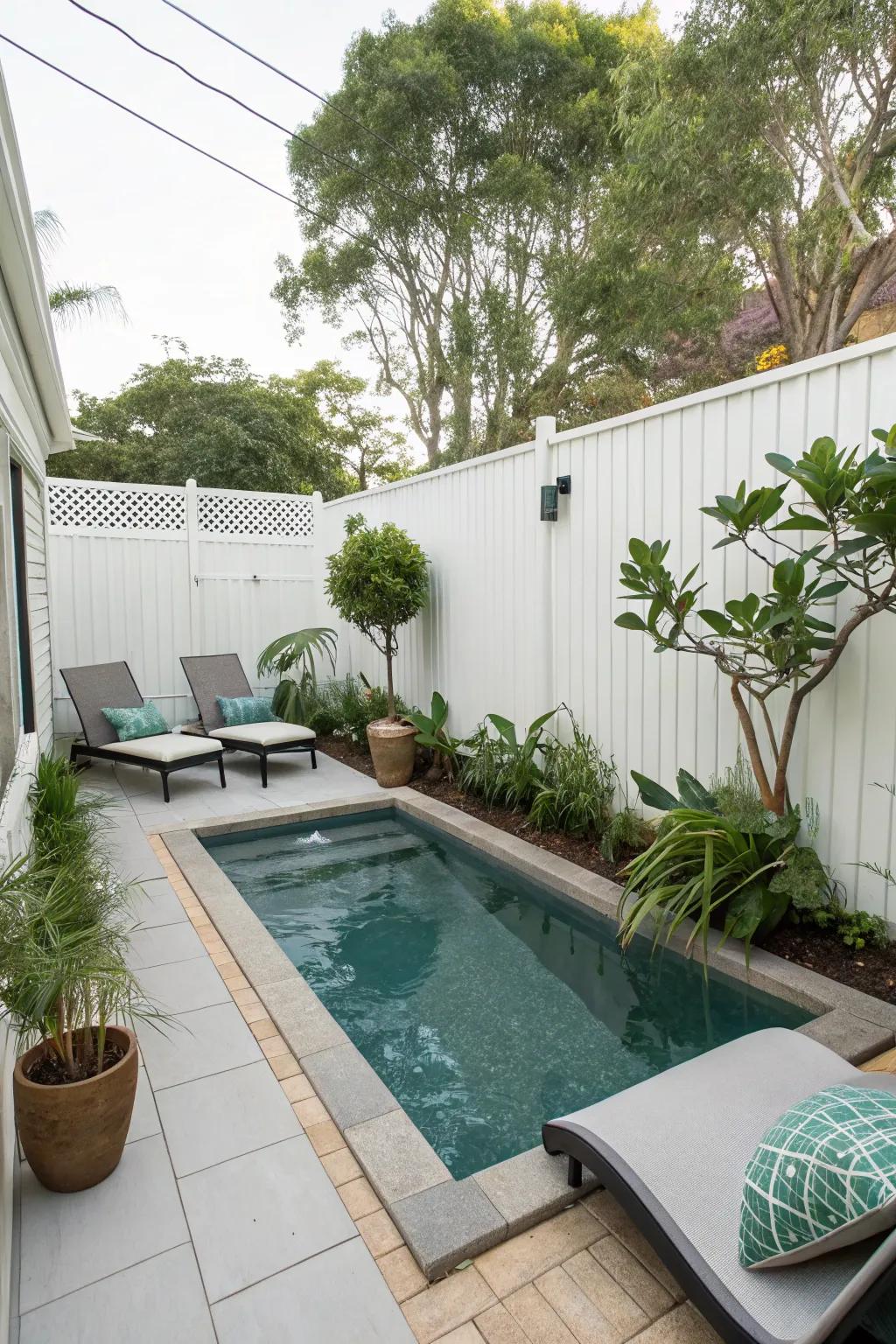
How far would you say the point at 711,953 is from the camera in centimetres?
307

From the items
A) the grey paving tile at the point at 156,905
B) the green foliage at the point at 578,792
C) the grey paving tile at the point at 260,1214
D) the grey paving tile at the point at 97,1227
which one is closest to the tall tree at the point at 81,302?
the grey paving tile at the point at 156,905

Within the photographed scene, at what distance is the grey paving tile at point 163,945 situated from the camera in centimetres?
309

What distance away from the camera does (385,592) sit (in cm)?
584

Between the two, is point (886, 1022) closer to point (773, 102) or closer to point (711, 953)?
A: point (711, 953)

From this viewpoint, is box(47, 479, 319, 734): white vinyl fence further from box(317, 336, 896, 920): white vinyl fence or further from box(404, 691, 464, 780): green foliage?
box(404, 691, 464, 780): green foliage

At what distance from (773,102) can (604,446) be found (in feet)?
26.8

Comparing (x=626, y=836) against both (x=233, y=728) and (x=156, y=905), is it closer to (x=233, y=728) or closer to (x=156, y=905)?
(x=156, y=905)

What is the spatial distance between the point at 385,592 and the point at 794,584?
357 centimetres

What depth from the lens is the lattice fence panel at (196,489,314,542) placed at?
7.93m

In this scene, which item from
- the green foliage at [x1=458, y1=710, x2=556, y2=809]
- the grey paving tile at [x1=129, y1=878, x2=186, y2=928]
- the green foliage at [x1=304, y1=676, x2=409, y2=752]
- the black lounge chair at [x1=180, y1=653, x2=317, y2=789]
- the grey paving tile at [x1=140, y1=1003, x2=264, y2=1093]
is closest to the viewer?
the grey paving tile at [x1=140, y1=1003, x2=264, y2=1093]

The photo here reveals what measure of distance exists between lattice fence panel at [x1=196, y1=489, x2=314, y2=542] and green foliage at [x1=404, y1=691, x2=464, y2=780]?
3485mm

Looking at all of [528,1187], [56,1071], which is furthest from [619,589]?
[56,1071]

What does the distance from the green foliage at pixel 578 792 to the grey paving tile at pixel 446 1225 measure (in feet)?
8.87

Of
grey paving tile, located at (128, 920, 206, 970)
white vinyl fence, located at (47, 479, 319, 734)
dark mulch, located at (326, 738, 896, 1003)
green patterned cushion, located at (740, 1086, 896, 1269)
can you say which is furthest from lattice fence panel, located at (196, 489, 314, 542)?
green patterned cushion, located at (740, 1086, 896, 1269)
